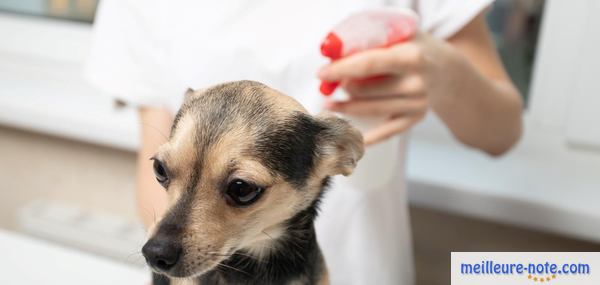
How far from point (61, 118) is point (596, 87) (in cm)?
87

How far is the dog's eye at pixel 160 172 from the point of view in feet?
0.84

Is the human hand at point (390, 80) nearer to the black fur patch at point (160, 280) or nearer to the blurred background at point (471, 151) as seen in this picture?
the black fur patch at point (160, 280)

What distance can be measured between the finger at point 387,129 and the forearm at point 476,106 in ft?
0.31

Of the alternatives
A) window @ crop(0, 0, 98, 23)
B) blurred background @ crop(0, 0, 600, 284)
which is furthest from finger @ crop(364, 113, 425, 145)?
window @ crop(0, 0, 98, 23)

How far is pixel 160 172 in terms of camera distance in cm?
26

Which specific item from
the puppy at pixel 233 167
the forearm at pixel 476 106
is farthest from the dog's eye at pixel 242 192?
the forearm at pixel 476 106

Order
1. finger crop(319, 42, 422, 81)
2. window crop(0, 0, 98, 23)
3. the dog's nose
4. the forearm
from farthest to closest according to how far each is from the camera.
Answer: window crop(0, 0, 98, 23), the forearm, finger crop(319, 42, 422, 81), the dog's nose

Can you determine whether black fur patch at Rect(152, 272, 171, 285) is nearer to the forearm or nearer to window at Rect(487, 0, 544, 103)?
the forearm

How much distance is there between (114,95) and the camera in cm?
66

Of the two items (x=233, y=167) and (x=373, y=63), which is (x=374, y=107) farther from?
(x=233, y=167)

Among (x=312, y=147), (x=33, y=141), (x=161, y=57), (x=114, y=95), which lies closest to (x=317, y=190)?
(x=312, y=147)

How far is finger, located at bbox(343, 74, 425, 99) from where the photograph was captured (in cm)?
41

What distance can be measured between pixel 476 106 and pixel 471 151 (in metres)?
0.41

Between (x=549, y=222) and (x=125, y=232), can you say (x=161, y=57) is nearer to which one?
(x=549, y=222)
